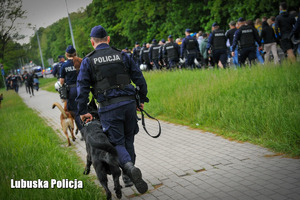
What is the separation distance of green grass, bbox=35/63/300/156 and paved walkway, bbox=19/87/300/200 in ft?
1.21

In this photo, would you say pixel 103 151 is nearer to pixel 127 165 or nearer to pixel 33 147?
pixel 127 165

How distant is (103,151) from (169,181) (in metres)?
1.15

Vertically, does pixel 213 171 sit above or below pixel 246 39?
below

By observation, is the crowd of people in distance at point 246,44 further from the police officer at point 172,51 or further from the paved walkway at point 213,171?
the paved walkway at point 213,171

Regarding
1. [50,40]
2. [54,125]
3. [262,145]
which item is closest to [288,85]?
[262,145]

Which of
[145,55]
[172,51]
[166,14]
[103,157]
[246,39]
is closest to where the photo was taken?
[103,157]

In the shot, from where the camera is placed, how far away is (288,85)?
25.1 ft

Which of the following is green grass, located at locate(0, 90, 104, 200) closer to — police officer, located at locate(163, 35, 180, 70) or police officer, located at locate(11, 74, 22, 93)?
police officer, located at locate(163, 35, 180, 70)

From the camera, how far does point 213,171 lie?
5039 millimetres

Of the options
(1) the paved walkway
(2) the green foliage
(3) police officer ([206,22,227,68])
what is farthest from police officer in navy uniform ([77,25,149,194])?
(2) the green foliage

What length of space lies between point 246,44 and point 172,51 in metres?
6.34

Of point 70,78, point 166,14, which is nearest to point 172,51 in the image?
point 70,78

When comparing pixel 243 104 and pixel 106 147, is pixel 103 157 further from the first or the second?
pixel 243 104

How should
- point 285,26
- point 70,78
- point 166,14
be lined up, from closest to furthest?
point 70,78 → point 285,26 → point 166,14
